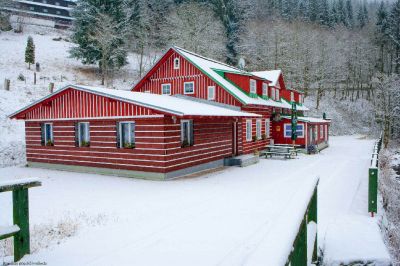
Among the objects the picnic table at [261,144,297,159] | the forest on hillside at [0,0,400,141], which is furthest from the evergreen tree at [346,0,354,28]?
the picnic table at [261,144,297,159]

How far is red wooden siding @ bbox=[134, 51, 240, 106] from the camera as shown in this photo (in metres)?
23.6

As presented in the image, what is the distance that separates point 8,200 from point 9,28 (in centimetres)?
5492

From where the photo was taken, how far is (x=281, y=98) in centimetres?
3388

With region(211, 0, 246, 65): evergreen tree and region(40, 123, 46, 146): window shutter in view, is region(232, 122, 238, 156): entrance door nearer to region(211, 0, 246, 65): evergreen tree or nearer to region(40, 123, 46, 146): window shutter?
region(40, 123, 46, 146): window shutter

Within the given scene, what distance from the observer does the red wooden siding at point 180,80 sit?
2356 cm

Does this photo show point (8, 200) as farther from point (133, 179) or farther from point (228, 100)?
point (228, 100)

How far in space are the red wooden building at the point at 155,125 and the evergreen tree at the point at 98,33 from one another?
17.0 metres

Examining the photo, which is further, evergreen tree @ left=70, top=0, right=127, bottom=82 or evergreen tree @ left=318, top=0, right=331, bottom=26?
evergreen tree @ left=318, top=0, right=331, bottom=26

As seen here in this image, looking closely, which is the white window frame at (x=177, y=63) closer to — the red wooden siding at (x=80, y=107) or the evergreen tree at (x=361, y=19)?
the red wooden siding at (x=80, y=107)

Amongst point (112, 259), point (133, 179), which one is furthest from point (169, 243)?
point (133, 179)

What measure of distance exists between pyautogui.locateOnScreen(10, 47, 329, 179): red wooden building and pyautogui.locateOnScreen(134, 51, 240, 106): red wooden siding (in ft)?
0.24

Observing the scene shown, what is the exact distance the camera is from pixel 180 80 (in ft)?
82.5

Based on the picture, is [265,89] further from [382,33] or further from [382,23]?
[382,23]

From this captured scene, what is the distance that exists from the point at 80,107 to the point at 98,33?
26606 mm
